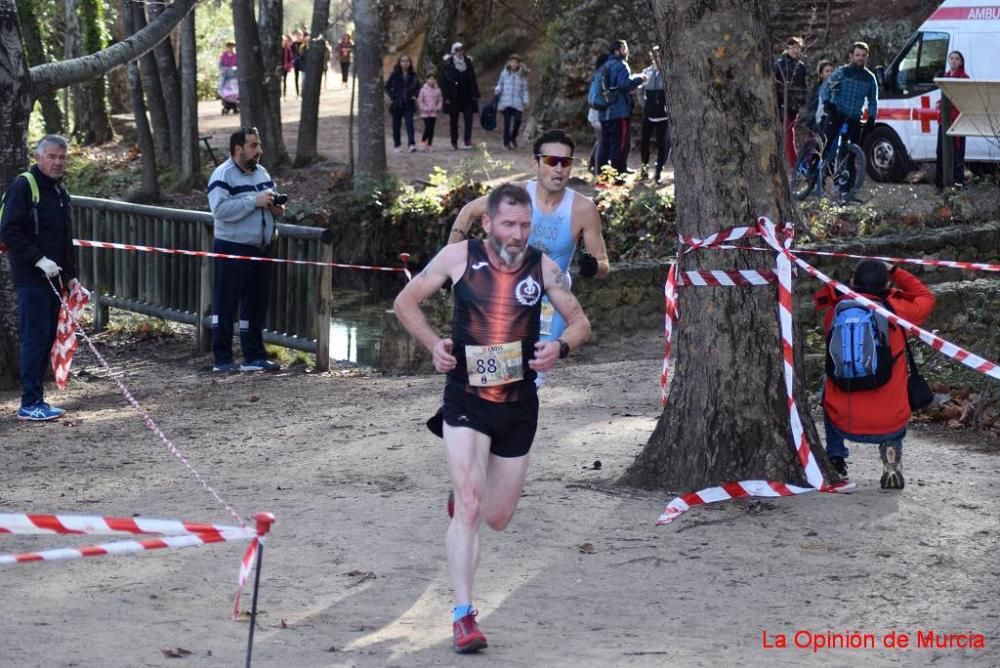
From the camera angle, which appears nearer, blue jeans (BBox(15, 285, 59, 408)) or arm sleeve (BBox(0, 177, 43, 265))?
arm sleeve (BBox(0, 177, 43, 265))

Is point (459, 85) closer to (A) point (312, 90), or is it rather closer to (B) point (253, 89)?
(A) point (312, 90)

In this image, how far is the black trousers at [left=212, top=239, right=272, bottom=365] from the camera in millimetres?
12578

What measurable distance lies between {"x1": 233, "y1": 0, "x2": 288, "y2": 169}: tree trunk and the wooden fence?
10607mm

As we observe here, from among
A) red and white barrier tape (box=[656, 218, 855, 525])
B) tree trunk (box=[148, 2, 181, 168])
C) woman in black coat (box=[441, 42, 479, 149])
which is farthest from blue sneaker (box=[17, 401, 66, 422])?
tree trunk (box=[148, 2, 181, 168])

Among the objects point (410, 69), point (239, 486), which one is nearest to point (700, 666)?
point (239, 486)

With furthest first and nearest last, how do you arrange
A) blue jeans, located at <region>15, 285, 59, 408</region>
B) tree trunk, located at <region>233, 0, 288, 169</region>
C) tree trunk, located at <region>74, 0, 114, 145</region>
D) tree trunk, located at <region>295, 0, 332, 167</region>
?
1. tree trunk, located at <region>74, 0, 114, 145</region>
2. tree trunk, located at <region>295, 0, 332, 167</region>
3. tree trunk, located at <region>233, 0, 288, 169</region>
4. blue jeans, located at <region>15, 285, 59, 408</region>

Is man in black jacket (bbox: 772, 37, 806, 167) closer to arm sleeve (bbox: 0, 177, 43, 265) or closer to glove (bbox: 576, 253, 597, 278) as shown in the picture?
arm sleeve (bbox: 0, 177, 43, 265)

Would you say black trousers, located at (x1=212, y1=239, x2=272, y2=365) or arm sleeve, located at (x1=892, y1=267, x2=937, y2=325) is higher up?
arm sleeve, located at (x1=892, y1=267, x2=937, y2=325)

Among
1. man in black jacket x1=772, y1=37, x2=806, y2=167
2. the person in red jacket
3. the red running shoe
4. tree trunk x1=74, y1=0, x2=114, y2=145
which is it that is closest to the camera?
the red running shoe

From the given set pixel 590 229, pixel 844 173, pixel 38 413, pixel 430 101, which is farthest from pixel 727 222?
pixel 430 101

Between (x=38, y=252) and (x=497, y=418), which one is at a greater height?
(x=38, y=252)

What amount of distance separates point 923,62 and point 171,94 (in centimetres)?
1492

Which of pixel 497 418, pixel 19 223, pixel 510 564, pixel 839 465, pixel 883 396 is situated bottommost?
pixel 510 564

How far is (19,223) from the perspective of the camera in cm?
1052
